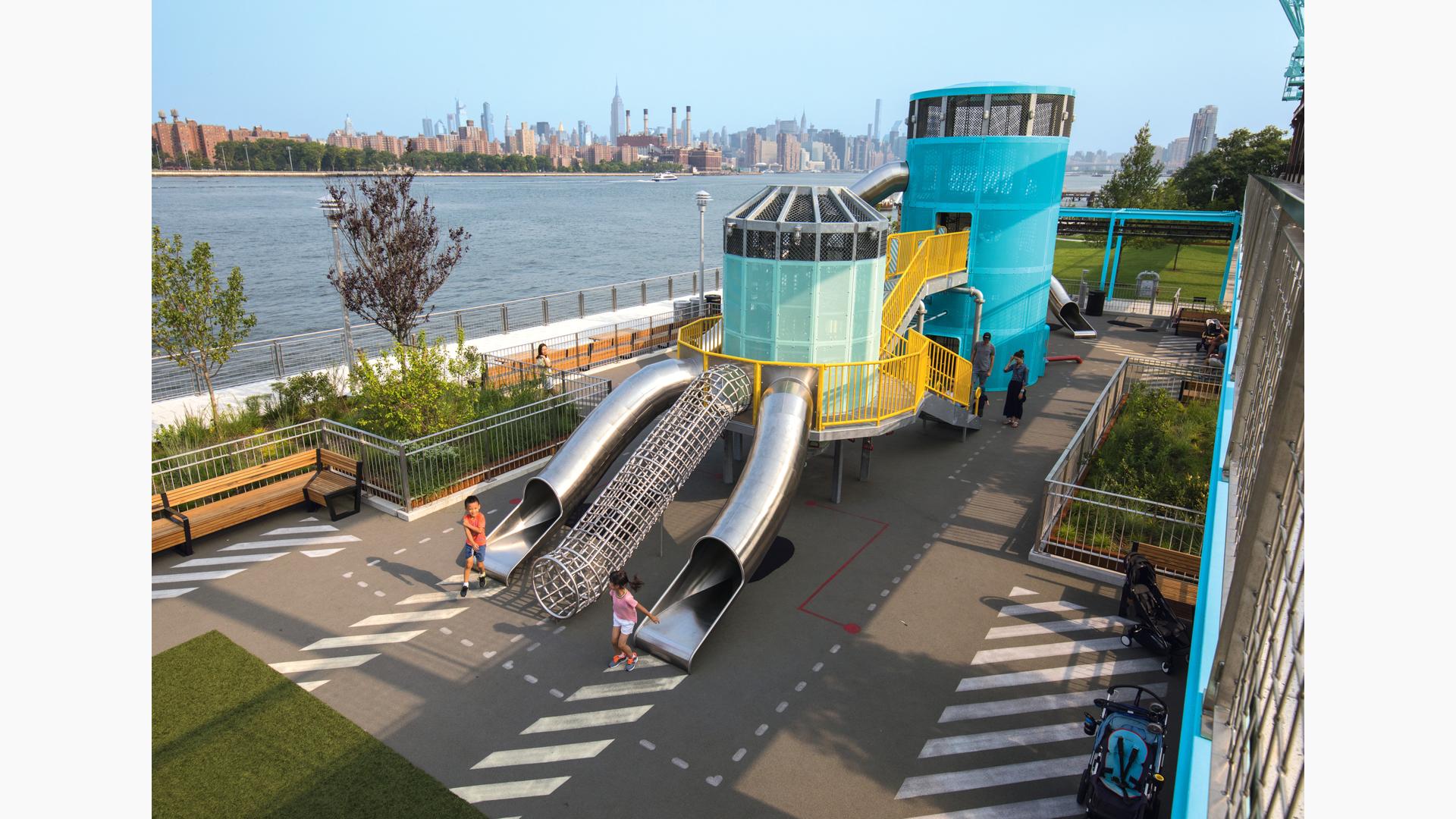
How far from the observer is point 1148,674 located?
356 inches

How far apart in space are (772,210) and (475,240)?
6736 centimetres

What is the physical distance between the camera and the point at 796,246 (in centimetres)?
1295

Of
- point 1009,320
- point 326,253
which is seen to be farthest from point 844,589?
point 326,253

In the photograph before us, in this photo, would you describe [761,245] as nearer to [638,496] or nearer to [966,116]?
[638,496]

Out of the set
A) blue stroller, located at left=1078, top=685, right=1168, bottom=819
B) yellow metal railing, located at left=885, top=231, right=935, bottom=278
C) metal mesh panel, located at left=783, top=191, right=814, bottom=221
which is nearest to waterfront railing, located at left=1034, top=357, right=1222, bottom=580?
blue stroller, located at left=1078, top=685, right=1168, bottom=819

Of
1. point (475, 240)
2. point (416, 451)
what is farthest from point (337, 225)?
point (475, 240)

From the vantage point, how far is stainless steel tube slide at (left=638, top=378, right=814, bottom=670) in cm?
951

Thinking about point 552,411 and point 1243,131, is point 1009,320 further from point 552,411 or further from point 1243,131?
point 1243,131

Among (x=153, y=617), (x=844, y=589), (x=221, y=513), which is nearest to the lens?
(x=153, y=617)

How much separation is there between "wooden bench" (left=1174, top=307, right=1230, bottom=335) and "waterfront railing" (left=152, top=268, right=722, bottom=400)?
18.6 metres

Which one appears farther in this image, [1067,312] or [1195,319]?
[1195,319]

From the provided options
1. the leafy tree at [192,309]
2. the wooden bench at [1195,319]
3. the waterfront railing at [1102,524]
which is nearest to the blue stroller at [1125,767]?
the waterfront railing at [1102,524]

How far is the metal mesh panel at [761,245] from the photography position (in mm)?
13000
